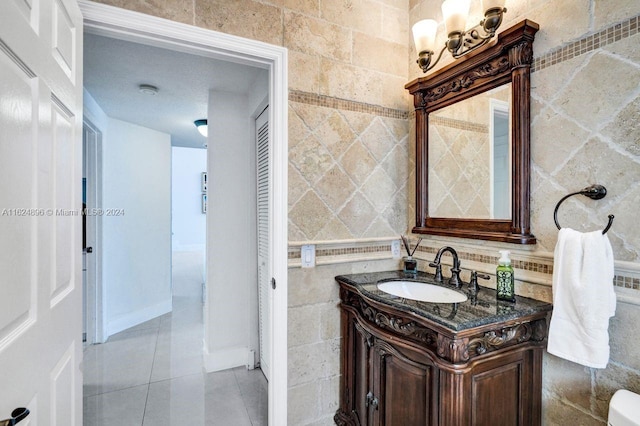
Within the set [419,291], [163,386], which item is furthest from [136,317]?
[419,291]

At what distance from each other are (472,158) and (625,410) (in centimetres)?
111

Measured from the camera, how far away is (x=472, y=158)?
1604 mm

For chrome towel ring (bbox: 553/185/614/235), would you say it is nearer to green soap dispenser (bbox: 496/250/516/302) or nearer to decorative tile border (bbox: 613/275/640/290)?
decorative tile border (bbox: 613/275/640/290)

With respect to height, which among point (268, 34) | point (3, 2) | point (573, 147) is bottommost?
point (573, 147)

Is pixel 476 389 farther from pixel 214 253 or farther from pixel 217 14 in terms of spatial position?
pixel 214 253

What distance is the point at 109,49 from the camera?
6.57 ft

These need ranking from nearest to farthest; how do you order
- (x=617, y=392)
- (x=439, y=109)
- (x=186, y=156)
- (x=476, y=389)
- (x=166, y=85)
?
(x=617, y=392)
(x=476, y=389)
(x=439, y=109)
(x=166, y=85)
(x=186, y=156)

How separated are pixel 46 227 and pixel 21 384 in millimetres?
407

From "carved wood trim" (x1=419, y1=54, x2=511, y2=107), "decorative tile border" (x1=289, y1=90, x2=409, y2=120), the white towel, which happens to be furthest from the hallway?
"carved wood trim" (x1=419, y1=54, x2=511, y2=107)

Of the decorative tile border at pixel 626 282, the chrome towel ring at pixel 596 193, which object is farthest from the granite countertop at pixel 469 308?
the chrome towel ring at pixel 596 193

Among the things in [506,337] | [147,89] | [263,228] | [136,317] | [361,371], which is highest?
[147,89]

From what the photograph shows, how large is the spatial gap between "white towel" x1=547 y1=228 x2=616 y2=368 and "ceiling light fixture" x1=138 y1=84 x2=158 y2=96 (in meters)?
2.90

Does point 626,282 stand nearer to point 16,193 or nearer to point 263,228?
point 16,193

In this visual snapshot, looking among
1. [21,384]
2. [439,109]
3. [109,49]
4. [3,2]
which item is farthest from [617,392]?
[109,49]
